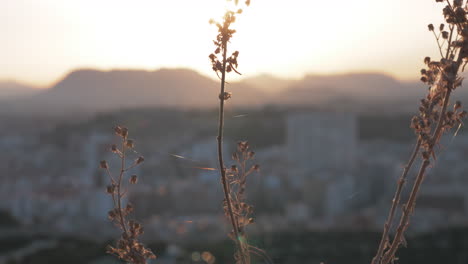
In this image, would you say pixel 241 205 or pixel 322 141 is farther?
pixel 322 141

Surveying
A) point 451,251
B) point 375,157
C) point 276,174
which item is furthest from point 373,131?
point 451,251

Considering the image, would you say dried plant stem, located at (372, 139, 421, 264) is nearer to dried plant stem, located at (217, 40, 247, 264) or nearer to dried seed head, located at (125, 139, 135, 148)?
dried plant stem, located at (217, 40, 247, 264)

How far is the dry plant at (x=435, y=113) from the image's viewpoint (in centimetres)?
91

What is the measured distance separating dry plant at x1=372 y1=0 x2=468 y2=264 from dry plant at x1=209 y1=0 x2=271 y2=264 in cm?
24

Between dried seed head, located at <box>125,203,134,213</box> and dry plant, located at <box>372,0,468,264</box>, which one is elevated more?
dry plant, located at <box>372,0,468,264</box>

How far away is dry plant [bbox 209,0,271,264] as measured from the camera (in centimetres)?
94

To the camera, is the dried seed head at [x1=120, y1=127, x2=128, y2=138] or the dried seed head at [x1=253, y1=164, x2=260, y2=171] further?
the dried seed head at [x1=253, y1=164, x2=260, y2=171]

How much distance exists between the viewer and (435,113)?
38.2 inches

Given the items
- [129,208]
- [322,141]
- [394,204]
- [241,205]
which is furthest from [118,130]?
[322,141]

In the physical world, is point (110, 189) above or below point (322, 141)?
above

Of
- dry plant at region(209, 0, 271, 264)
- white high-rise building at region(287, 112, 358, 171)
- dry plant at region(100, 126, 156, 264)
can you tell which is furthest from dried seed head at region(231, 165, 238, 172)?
white high-rise building at region(287, 112, 358, 171)

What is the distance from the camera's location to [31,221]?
67.3 ft

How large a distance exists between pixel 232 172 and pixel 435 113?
387 mm

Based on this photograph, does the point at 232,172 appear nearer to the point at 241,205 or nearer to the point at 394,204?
the point at 241,205
